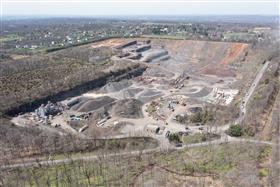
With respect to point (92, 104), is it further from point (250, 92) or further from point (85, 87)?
point (250, 92)

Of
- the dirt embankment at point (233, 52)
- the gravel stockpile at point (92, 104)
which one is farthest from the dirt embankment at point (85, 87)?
the dirt embankment at point (233, 52)

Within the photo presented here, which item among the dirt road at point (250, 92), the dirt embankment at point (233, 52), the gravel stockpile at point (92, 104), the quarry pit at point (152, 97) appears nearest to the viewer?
the quarry pit at point (152, 97)

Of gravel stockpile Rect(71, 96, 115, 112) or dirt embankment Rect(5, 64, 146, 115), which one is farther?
dirt embankment Rect(5, 64, 146, 115)

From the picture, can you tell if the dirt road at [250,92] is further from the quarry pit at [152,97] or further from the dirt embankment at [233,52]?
the dirt embankment at [233,52]

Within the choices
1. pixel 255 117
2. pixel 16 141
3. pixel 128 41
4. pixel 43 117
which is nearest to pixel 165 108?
pixel 255 117

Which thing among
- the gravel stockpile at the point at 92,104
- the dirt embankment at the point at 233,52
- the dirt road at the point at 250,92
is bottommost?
the gravel stockpile at the point at 92,104

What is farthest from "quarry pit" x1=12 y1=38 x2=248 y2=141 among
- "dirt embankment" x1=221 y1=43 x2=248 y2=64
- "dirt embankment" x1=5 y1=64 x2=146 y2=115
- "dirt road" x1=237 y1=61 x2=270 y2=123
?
"dirt road" x1=237 y1=61 x2=270 y2=123

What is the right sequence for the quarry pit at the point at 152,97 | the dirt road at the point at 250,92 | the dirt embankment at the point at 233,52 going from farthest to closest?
the dirt embankment at the point at 233,52 < the dirt road at the point at 250,92 < the quarry pit at the point at 152,97

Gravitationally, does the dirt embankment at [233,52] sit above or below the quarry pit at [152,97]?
above

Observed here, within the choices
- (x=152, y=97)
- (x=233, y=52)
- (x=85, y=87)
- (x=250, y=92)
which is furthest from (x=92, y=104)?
(x=233, y=52)

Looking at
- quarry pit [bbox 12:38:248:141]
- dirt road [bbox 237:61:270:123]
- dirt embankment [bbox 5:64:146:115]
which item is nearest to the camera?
quarry pit [bbox 12:38:248:141]

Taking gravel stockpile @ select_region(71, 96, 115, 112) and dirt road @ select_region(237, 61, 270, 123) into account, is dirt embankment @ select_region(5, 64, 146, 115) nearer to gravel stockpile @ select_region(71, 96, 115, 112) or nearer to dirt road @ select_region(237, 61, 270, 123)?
gravel stockpile @ select_region(71, 96, 115, 112)

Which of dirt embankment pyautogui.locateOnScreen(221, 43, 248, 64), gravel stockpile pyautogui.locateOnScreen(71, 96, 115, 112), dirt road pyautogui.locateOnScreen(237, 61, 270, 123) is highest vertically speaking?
dirt embankment pyautogui.locateOnScreen(221, 43, 248, 64)
